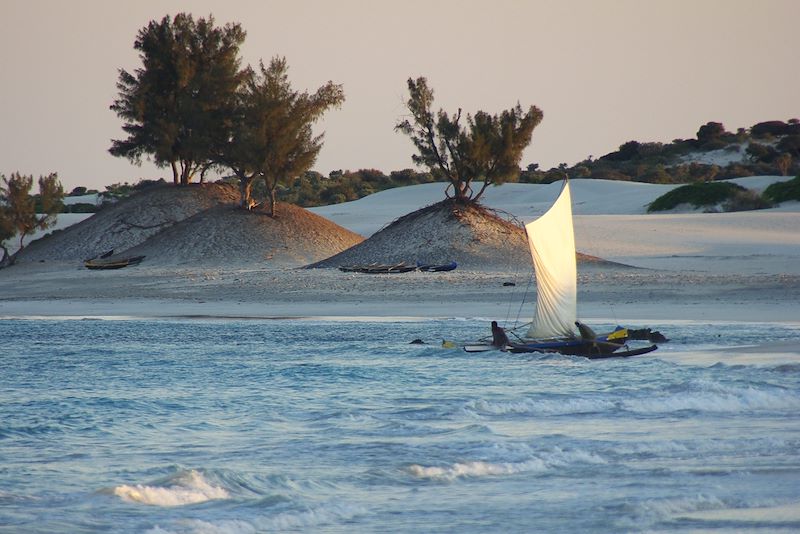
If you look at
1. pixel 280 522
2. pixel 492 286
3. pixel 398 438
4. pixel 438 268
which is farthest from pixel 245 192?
pixel 280 522

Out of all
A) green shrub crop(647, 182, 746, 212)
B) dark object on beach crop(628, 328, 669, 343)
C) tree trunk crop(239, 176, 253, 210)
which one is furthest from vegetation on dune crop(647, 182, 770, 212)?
dark object on beach crop(628, 328, 669, 343)

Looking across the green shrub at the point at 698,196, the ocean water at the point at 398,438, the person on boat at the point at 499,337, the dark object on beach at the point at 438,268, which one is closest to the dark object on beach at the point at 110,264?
the dark object on beach at the point at 438,268

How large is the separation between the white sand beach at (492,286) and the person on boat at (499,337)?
22.3ft

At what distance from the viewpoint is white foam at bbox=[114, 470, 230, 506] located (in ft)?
40.1

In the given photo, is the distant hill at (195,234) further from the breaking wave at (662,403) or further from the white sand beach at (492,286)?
the breaking wave at (662,403)

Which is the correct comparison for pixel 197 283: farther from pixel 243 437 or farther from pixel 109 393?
pixel 243 437

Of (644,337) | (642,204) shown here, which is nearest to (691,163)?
(642,204)

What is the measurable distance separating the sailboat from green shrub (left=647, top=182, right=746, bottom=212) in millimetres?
49297

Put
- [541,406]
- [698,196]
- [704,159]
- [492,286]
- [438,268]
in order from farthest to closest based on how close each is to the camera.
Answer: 1. [704,159]
2. [698,196]
3. [438,268]
4. [492,286]
5. [541,406]

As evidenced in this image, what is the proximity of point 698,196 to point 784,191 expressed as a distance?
5104 millimetres

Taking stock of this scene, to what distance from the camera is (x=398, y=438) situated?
1558 cm

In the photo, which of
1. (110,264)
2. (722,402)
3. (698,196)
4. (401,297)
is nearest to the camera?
(722,402)

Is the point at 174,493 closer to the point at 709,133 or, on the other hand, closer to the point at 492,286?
the point at 492,286

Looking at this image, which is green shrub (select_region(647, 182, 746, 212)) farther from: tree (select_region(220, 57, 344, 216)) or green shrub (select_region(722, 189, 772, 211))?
tree (select_region(220, 57, 344, 216))
